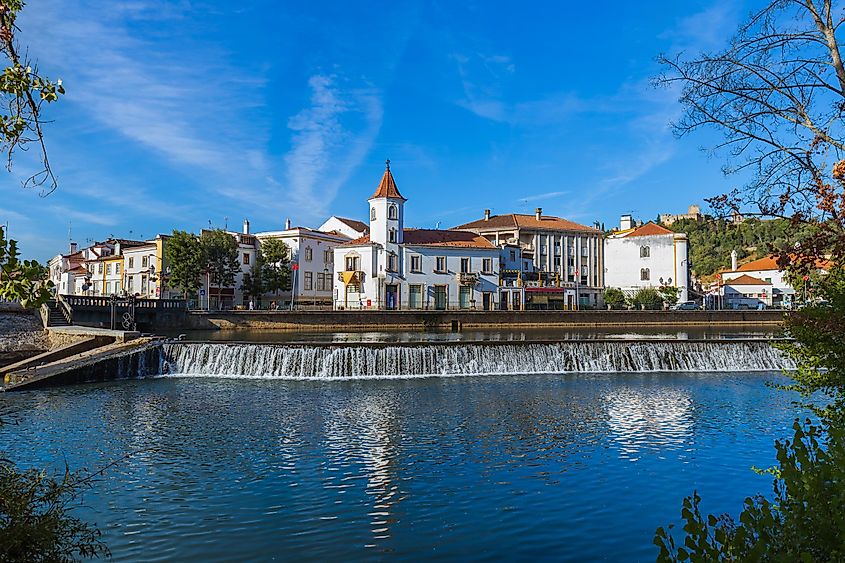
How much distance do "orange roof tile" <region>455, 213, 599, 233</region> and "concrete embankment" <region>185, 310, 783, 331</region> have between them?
17086 mm

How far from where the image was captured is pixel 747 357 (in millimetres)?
26047

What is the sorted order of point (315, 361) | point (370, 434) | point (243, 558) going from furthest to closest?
point (315, 361)
point (370, 434)
point (243, 558)

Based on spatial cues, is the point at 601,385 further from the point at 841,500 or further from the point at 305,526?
the point at 841,500

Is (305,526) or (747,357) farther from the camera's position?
(747,357)

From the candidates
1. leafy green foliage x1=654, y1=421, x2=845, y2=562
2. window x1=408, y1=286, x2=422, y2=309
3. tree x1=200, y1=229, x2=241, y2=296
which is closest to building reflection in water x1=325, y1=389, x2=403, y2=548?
leafy green foliage x1=654, y1=421, x2=845, y2=562

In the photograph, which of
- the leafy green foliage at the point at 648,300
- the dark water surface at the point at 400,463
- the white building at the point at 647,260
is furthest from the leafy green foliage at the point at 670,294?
the dark water surface at the point at 400,463

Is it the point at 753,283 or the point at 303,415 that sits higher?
the point at 753,283

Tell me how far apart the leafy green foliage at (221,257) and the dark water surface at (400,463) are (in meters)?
37.4

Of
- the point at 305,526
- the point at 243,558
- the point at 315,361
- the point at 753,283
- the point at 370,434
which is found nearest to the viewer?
the point at 243,558

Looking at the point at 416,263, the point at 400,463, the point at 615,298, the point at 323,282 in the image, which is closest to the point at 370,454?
the point at 400,463

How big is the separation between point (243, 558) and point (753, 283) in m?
77.9

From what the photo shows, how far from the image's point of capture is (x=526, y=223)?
6956cm

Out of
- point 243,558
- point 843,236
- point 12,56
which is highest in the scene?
point 12,56

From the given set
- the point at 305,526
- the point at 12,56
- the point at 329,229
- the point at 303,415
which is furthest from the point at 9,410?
the point at 329,229
